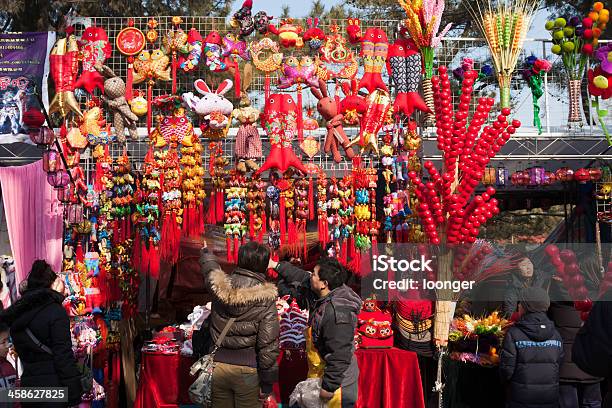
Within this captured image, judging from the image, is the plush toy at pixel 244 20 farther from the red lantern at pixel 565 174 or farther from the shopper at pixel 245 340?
the red lantern at pixel 565 174

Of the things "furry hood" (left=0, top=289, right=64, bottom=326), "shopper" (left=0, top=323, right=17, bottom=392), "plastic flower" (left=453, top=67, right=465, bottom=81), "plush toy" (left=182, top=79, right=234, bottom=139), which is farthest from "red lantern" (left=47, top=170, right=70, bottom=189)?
"plastic flower" (left=453, top=67, right=465, bottom=81)

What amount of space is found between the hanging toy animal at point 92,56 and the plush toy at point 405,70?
2.13 meters

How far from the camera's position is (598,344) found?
271 centimetres

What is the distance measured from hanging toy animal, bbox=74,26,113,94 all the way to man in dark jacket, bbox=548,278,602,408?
11.6 ft

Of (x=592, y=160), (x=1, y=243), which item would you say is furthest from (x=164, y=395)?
(x=592, y=160)

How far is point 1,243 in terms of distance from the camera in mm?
7102

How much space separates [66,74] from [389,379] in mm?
3183

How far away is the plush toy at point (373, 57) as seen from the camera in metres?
5.67

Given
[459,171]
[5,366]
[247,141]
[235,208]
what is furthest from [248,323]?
[459,171]

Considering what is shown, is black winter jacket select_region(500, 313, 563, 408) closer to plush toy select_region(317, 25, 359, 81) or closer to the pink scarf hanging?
plush toy select_region(317, 25, 359, 81)

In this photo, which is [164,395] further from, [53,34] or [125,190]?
[53,34]

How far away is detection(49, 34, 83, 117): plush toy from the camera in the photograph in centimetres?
563

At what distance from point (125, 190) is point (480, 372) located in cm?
285

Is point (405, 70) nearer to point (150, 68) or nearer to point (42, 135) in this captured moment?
point (150, 68)
